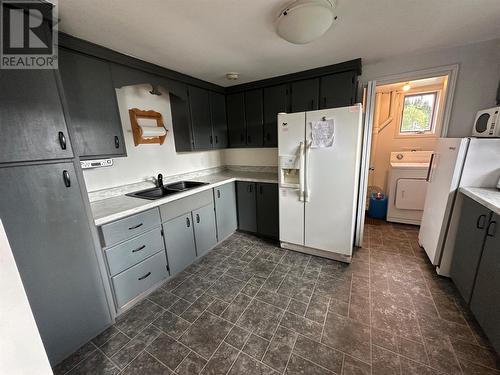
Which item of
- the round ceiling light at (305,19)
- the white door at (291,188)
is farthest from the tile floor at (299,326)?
the round ceiling light at (305,19)

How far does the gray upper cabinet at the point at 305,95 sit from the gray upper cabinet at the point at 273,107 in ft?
0.32

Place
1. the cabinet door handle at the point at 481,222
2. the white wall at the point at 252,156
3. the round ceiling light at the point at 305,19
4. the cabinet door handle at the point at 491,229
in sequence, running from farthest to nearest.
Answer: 1. the white wall at the point at 252,156
2. the cabinet door handle at the point at 481,222
3. the cabinet door handle at the point at 491,229
4. the round ceiling light at the point at 305,19

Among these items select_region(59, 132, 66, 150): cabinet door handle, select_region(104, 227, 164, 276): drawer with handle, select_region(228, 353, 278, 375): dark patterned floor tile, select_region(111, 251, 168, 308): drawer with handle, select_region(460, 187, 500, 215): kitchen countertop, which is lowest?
select_region(228, 353, 278, 375): dark patterned floor tile

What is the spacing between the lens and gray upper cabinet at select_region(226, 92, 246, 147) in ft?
10.1

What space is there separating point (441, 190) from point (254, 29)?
2.38 meters

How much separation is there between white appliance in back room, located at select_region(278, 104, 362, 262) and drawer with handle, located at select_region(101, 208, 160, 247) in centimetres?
151

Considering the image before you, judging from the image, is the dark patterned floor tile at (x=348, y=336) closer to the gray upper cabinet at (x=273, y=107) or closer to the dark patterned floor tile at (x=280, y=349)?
the dark patterned floor tile at (x=280, y=349)

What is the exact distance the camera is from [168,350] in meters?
1.44

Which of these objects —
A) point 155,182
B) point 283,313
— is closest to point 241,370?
point 283,313

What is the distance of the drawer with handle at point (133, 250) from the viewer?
1.64 m

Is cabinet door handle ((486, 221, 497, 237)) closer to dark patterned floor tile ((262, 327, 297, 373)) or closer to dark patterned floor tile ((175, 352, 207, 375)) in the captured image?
dark patterned floor tile ((262, 327, 297, 373))

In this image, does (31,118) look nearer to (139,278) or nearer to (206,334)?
(139,278)

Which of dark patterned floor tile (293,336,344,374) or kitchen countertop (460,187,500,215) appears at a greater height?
kitchen countertop (460,187,500,215)

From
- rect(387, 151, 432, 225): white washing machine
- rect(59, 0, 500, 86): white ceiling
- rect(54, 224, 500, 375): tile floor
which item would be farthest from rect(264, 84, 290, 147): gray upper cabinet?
rect(387, 151, 432, 225): white washing machine
